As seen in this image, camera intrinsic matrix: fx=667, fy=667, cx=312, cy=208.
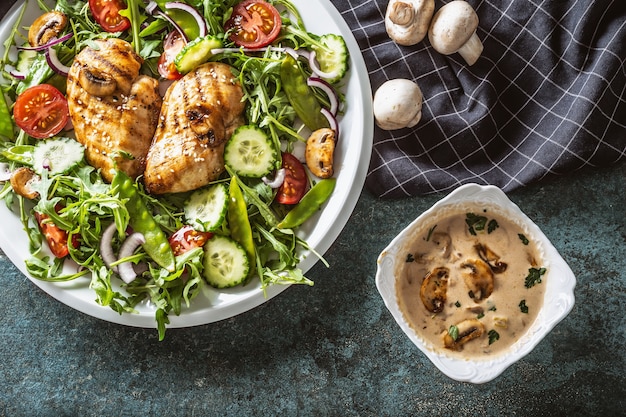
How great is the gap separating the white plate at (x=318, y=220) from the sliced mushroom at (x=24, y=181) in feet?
0.57

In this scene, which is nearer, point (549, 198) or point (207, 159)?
point (207, 159)

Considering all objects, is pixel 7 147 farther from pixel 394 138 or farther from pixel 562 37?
pixel 562 37

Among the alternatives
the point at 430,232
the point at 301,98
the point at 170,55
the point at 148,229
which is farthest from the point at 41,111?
the point at 430,232

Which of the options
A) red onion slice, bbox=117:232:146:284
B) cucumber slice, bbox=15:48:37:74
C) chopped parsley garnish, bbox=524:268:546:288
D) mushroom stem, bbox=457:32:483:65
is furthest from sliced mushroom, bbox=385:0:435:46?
cucumber slice, bbox=15:48:37:74

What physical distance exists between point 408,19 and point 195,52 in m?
1.09

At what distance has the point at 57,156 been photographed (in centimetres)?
338

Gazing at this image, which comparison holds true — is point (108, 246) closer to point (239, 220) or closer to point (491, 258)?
point (239, 220)

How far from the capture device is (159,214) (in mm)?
3438

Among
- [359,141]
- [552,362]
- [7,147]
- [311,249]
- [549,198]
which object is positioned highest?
[7,147]

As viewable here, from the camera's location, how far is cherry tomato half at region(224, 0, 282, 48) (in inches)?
134

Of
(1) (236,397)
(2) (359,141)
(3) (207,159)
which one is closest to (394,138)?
(2) (359,141)

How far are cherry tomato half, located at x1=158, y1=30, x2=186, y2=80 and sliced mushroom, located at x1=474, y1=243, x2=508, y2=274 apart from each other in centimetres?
177

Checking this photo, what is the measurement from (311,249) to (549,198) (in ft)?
4.41

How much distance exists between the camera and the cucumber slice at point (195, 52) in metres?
3.32
